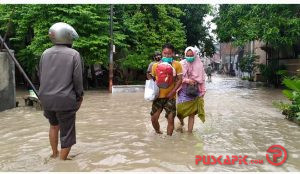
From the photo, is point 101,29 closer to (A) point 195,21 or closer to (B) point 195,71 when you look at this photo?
(A) point 195,21

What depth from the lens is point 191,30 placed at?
29672mm

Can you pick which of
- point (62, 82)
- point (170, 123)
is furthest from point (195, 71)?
point (62, 82)

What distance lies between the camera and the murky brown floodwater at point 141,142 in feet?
16.7

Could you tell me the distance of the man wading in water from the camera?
16.3 feet

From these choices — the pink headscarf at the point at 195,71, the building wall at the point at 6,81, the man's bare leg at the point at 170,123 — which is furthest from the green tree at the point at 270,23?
the man's bare leg at the point at 170,123

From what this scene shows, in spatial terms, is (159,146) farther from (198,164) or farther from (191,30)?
(191,30)

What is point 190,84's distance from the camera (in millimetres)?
7160

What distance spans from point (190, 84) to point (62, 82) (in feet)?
9.51

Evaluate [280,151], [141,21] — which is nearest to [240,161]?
[280,151]

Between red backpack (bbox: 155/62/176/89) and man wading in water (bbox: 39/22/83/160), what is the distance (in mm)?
1912

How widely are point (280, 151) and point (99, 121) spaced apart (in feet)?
15.7

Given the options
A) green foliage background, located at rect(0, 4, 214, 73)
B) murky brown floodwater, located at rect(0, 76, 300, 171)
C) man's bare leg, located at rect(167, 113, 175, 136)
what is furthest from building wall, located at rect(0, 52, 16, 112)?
man's bare leg, located at rect(167, 113, 175, 136)

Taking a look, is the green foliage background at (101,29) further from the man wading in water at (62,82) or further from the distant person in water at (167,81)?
the man wading in water at (62,82)

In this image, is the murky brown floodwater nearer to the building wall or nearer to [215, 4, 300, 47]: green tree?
the building wall
